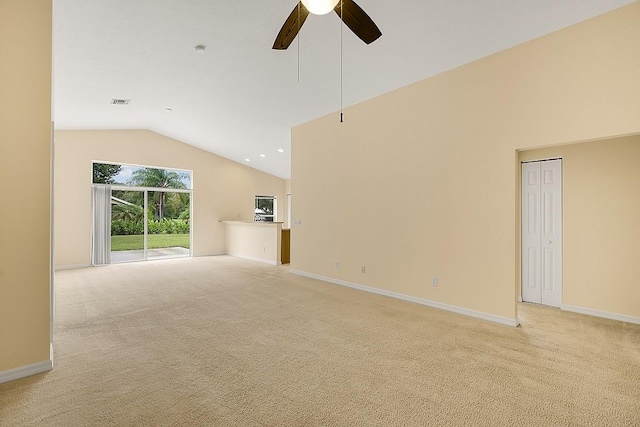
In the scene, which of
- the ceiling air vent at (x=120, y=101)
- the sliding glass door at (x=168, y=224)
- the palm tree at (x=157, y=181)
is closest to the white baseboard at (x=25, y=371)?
the ceiling air vent at (x=120, y=101)

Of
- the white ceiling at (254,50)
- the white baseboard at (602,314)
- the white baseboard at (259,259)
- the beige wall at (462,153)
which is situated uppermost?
the white ceiling at (254,50)

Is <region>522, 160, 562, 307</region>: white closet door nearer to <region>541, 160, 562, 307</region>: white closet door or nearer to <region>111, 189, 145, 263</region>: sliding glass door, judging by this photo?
<region>541, 160, 562, 307</region>: white closet door

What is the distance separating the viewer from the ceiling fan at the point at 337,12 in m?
1.89

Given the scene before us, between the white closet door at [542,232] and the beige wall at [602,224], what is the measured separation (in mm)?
117

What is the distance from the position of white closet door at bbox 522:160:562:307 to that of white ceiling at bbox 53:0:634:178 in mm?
1992

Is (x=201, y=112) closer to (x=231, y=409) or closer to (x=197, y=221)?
(x=197, y=221)

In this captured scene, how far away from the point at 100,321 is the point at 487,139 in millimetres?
5149

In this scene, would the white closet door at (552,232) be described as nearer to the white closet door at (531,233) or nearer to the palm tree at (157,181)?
the white closet door at (531,233)

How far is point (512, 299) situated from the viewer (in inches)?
141

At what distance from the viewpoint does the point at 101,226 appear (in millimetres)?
7559

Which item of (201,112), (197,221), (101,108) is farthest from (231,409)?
(197,221)

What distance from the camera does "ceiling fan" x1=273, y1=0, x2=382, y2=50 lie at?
6.19ft

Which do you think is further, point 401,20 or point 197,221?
point 197,221

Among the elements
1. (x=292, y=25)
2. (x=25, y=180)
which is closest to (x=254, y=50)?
(x=292, y=25)
